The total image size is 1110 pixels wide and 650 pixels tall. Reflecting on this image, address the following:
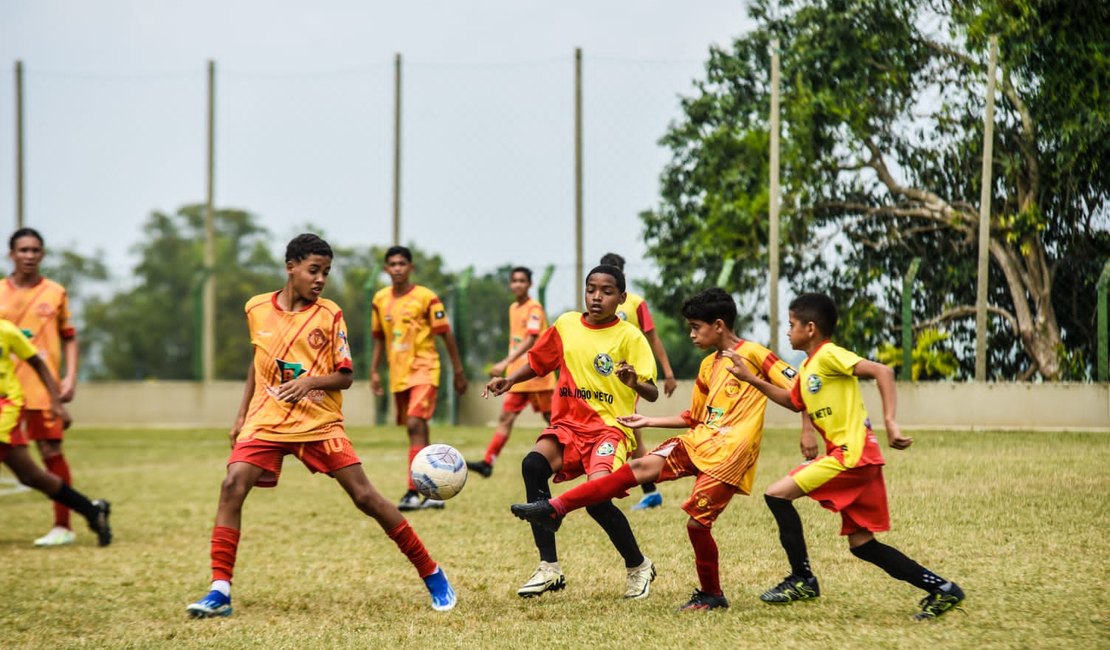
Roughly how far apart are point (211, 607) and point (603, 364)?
7.39ft

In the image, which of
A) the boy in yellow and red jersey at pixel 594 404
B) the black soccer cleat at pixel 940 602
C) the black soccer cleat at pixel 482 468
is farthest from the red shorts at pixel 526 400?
the black soccer cleat at pixel 940 602

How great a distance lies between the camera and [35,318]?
349 inches

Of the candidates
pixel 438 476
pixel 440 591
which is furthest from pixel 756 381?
pixel 440 591

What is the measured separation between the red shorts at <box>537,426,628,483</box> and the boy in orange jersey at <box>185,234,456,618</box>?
893 millimetres

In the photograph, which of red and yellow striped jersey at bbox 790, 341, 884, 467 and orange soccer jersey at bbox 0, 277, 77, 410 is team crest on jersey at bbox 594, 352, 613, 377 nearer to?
red and yellow striped jersey at bbox 790, 341, 884, 467

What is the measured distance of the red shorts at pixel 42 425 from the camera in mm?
8945

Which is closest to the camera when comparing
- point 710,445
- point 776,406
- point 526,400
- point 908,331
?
point 710,445

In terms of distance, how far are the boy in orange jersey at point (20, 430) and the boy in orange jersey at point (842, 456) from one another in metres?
4.62

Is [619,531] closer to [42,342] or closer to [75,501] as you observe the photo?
[75,501]

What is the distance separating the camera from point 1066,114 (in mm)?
14188

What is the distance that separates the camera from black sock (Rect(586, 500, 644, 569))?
6.29 meters

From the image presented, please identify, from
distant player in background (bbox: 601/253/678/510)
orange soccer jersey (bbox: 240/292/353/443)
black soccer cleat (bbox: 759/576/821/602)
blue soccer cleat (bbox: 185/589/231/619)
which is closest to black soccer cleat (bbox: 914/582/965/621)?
black soccer cleat (bbox: 759/576/821/602)

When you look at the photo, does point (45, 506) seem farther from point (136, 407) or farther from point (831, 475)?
point (136, 407)

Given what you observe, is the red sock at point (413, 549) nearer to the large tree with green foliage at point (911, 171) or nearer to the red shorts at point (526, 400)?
the red shorts at point (526, 400)
